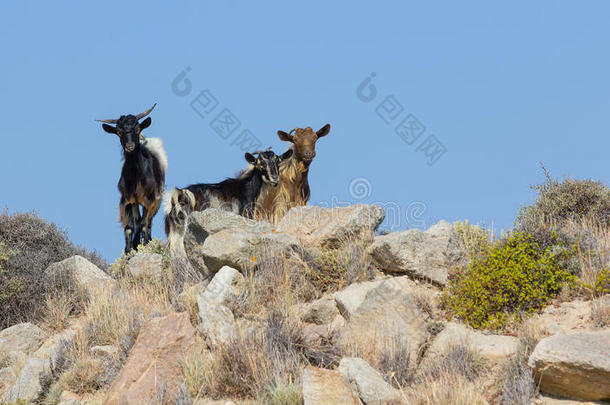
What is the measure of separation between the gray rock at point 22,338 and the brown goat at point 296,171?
5103 millimetres

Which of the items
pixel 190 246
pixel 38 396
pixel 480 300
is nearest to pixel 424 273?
pixel 480 300

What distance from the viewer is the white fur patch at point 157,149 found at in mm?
18047

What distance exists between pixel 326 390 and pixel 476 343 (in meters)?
2.30

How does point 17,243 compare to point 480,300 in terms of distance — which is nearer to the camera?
point 480,300

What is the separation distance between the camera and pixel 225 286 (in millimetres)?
11000

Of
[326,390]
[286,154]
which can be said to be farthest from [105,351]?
[286,154]

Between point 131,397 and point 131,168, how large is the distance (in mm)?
8722

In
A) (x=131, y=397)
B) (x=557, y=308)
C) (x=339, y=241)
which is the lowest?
(x=131, y=397)

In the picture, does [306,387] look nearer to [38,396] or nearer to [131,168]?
[38,396]

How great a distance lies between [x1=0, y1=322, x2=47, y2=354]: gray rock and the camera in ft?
41.5

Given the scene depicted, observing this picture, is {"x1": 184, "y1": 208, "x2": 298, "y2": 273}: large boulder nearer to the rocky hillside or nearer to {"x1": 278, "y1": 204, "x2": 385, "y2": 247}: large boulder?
the rocky hillside

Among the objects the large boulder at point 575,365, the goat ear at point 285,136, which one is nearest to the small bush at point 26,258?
the goat ear at point 285,136

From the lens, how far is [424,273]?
11.0 meters

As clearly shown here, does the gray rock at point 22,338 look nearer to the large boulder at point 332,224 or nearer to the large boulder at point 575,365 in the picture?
the large boulder at point 332,224
